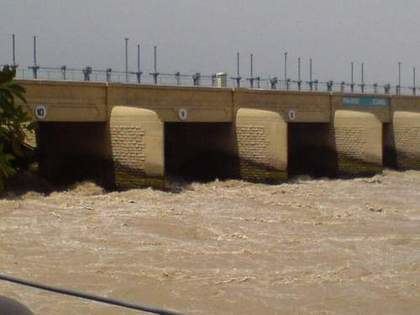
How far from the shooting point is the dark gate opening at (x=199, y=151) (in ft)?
87.8

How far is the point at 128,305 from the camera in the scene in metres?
3.36

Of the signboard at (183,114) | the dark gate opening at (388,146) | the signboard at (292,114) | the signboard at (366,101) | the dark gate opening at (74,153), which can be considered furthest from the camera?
the dark gate opening at (388,146)

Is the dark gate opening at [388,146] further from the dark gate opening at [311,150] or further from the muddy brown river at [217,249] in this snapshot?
the muddy brown river at [217,249]

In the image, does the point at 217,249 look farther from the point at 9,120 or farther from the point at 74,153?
the point at 9,120

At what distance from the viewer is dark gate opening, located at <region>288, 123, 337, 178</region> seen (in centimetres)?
2988

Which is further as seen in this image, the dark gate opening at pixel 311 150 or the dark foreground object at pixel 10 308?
the dark gate opening at pixel 311 150

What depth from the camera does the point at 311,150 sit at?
102ft

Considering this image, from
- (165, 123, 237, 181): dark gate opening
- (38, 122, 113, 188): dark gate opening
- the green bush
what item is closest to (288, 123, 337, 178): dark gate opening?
(165, 123, 237, 181): dark gate opening

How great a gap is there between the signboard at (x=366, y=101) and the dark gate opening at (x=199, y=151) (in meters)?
6.36

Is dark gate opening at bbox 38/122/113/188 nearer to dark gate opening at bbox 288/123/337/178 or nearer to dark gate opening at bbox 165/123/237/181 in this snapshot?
dark gate opening at bbox 165/123/237/181

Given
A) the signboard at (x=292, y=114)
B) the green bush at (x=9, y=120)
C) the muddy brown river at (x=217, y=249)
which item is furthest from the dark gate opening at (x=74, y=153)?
the green bush at (x=9, y=120)

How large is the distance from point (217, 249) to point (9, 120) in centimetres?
1185

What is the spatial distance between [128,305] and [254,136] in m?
23.3

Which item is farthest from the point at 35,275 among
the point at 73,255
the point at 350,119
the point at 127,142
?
the point at 350,119
